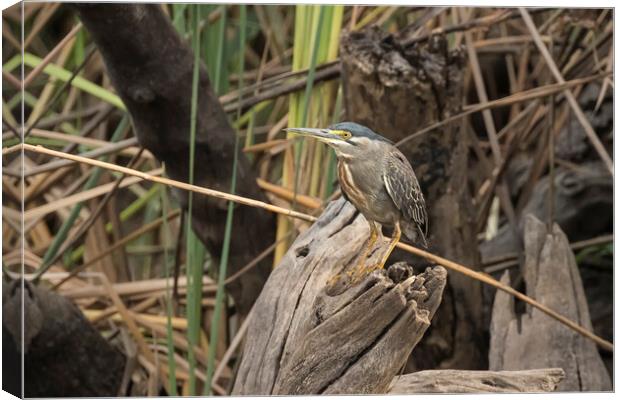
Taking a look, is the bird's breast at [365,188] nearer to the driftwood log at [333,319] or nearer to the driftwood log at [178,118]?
the driftwood log at [333,319]

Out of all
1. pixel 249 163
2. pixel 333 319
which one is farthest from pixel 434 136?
pixel 333 319

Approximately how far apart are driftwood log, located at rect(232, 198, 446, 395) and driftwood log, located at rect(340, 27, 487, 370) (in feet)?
1.19

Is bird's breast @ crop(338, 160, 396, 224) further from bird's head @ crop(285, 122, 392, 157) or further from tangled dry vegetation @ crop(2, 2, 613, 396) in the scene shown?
tangled dry vegetation @ crop(2, 2, 613, 396)


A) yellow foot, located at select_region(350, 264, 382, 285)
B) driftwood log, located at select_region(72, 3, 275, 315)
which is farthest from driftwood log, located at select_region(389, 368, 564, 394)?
driftwood log, located at select_region(72, 3, 275, 315)

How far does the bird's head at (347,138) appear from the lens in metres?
2.22

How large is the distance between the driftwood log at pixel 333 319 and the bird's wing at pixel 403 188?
0.09 metres

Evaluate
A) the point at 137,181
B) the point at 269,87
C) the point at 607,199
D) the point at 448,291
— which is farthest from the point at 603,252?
the point at 137,181

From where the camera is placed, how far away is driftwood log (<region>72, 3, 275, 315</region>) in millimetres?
2520

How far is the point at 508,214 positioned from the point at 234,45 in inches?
32.3

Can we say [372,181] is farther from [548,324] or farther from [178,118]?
[548,324]

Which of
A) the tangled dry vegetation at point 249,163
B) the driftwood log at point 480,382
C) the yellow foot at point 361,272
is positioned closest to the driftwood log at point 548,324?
the tangled dry vegetation at point 249,163

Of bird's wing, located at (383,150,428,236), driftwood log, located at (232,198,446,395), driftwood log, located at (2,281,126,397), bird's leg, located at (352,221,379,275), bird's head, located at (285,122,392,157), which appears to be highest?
bird's head, located at (285,122,392,157)

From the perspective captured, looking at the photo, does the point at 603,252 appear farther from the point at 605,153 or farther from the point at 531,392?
the point at 531,392

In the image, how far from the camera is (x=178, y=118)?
267cm
